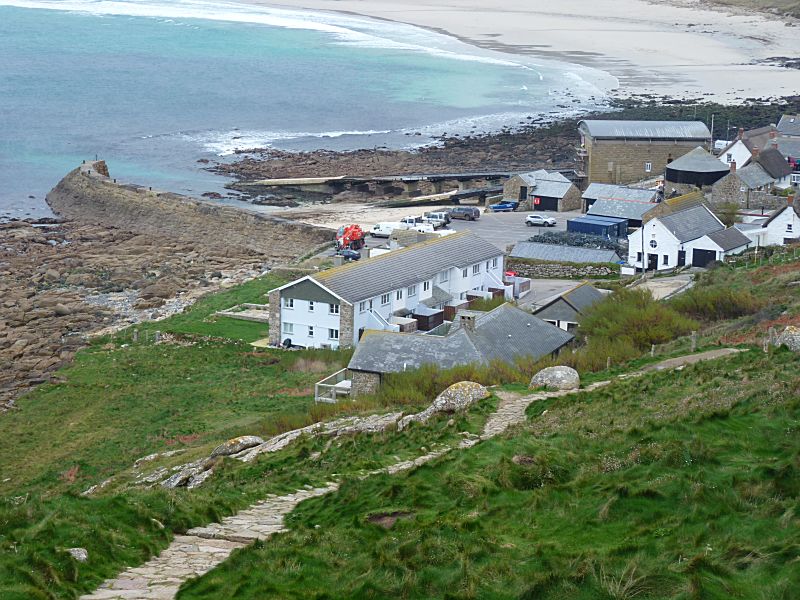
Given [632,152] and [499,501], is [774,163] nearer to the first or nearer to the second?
[632,152]

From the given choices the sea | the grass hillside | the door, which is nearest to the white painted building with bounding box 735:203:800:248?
the door

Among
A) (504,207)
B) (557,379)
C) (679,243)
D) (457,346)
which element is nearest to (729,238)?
(679,243)

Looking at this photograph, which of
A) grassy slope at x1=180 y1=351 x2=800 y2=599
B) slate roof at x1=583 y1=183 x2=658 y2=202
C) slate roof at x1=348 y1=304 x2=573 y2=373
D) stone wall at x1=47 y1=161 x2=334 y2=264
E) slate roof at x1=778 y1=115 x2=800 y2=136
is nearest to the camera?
grassy slope at x1=180 y1=351 x2=800 y2=599

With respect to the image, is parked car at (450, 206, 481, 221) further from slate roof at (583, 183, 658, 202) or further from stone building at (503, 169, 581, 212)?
slate roof at (583, 183, 658, 202)

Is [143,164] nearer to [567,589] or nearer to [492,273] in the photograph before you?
[492,273]

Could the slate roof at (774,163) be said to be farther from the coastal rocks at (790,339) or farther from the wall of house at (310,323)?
the coastal rocks at (790,339)

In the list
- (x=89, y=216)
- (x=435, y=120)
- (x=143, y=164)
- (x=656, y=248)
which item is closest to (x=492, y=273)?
(x=656, y=248)
